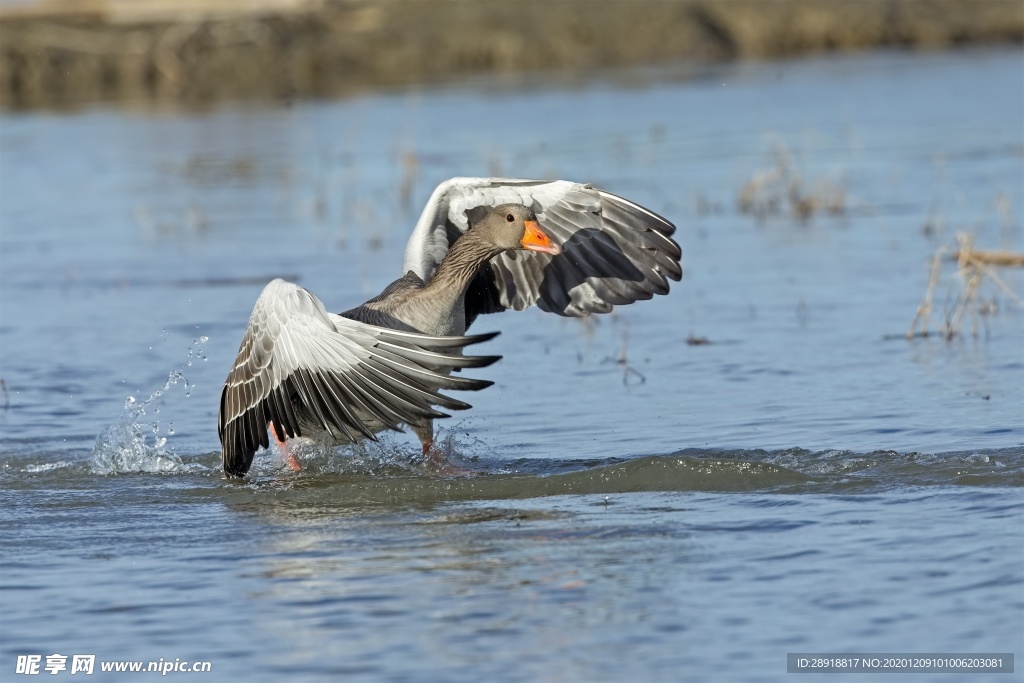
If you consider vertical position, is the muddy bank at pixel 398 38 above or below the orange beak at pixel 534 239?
above

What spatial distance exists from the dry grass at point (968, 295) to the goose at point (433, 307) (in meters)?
2.52

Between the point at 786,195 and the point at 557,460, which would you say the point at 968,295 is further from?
the point at 786,195

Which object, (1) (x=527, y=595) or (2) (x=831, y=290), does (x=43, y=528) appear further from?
(2) (x=831, y=290)

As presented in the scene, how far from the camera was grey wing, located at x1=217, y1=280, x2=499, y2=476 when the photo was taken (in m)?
7.17

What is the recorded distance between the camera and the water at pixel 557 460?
5805 mm

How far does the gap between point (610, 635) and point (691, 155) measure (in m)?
16.0

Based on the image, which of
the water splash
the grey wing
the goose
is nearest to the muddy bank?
the water splash

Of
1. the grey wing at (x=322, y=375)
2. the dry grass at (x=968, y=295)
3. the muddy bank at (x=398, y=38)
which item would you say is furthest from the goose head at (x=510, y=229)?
the muddy bank at (x=398, y=38)

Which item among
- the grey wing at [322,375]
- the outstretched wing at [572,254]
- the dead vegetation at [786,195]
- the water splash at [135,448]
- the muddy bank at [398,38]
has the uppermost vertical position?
the muddy bank at [398,38]

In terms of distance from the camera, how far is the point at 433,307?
829cm

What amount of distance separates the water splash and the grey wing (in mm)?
943

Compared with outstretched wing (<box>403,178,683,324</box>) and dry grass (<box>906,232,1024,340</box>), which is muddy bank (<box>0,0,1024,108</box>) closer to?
dry grass (<box>906,232,1024,340</box>)

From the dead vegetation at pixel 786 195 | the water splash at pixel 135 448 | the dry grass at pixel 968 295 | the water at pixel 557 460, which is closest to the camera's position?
the water at pixel 557 460

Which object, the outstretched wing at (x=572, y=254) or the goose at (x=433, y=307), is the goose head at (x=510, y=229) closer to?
the goose at (x=433, y=307)
